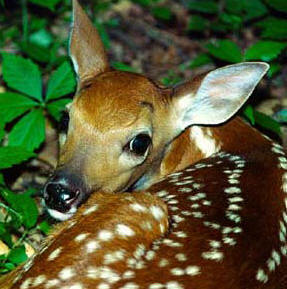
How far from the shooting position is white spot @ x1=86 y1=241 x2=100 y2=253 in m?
4.23

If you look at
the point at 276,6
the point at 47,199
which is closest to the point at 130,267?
the point at 47,199

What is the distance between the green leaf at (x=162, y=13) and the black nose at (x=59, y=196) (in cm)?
375

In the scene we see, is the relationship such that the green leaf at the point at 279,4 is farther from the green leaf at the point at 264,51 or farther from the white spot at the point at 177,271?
the white spot at the point at 177,271

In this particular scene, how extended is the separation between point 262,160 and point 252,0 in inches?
120

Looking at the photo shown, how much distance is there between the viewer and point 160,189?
5383mm

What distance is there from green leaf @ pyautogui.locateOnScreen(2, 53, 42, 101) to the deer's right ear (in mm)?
383

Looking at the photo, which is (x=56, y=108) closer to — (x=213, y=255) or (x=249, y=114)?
(x=249, y=114)

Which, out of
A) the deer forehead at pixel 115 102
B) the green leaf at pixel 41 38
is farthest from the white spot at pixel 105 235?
the green leaf at pixel 41 38

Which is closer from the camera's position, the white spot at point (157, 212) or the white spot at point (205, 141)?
the white spot at point (157, 212)

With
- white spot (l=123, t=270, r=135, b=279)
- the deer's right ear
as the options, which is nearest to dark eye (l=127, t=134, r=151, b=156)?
the deer's right ear

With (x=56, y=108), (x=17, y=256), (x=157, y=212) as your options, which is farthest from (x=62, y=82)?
(x=157, y=212)

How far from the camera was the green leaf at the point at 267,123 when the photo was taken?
6355 millimetres

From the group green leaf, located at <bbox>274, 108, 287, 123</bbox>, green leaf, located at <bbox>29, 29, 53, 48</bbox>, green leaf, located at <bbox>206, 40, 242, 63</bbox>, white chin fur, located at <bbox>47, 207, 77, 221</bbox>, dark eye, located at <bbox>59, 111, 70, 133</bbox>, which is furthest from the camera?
green leaf, located at <bbox>29, 29, 53, 48</bbox>

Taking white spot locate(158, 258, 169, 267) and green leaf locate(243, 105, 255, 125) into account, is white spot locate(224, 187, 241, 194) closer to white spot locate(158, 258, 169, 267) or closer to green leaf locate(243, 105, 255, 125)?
white spot locate(158, 258, 169, 267)
